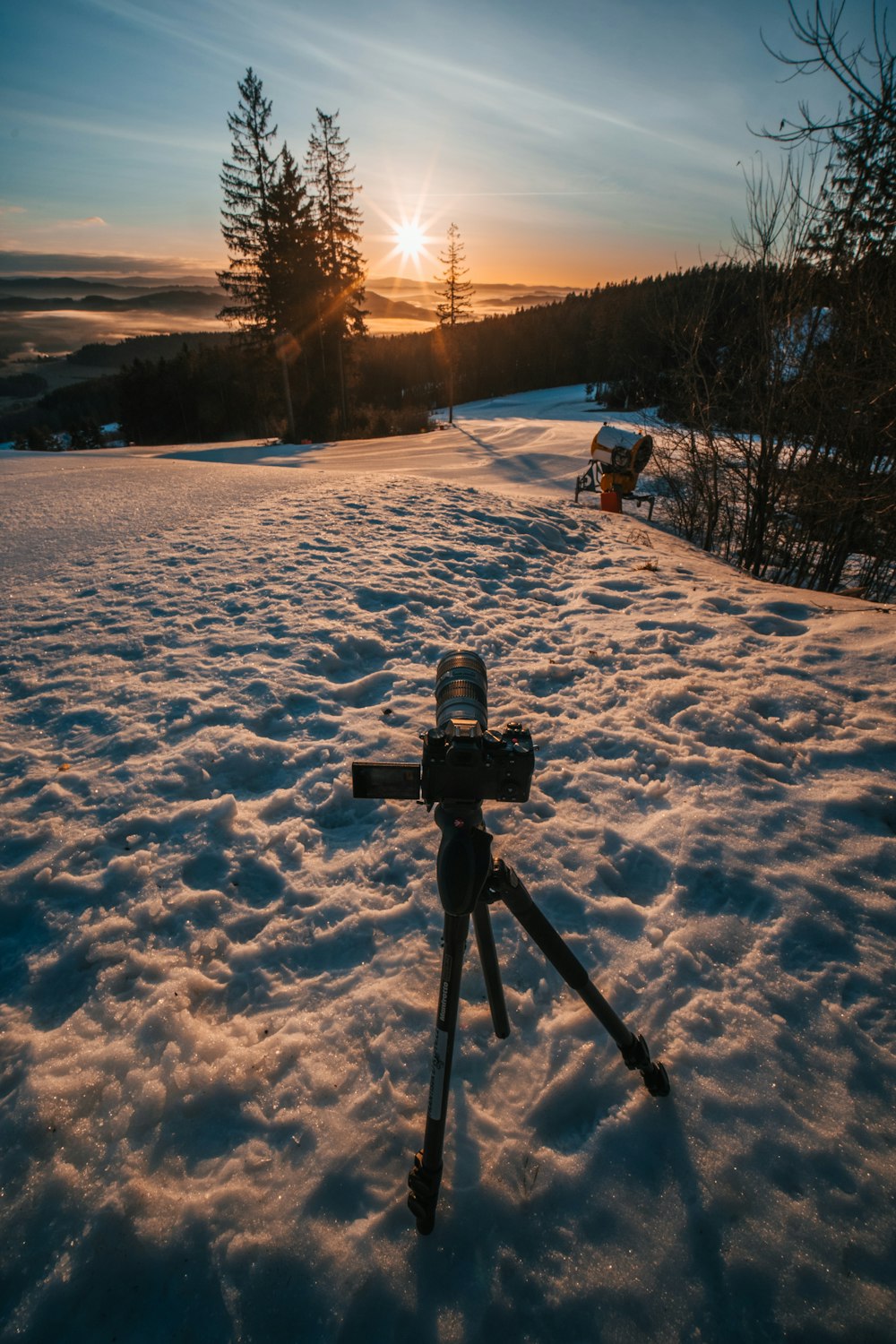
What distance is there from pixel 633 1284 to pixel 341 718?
10.1 feet

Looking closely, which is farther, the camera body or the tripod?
the camera body

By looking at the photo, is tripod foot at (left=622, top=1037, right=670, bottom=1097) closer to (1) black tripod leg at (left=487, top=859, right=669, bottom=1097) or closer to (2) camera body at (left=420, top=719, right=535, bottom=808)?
(1) black tripod leg at (left=487, top=859, right=669, bottom=1097)

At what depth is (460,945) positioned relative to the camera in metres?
1.49

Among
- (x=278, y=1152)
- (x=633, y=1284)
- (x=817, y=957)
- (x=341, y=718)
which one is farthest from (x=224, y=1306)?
(x=341, y=718)

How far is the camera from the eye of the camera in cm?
146

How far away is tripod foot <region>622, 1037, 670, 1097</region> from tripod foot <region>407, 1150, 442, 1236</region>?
0.72 meters

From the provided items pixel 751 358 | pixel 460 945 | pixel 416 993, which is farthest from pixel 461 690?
pixel 751 358

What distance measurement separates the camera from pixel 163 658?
4.52 meters

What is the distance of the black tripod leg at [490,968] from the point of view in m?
1.73

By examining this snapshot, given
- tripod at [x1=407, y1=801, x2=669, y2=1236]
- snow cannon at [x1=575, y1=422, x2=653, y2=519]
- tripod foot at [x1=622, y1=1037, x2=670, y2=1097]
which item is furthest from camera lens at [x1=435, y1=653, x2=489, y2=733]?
snow cannon at [x1=575, y1=422, x2=653, y2=519]

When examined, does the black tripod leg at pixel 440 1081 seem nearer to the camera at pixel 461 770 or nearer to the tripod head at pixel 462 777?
the tripod head at pixel 462 777

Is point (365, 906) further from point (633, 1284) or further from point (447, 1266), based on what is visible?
point (633, 1284)

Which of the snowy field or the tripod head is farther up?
the tripod head

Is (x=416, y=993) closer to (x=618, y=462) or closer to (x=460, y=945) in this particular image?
(x=460, y=945)
